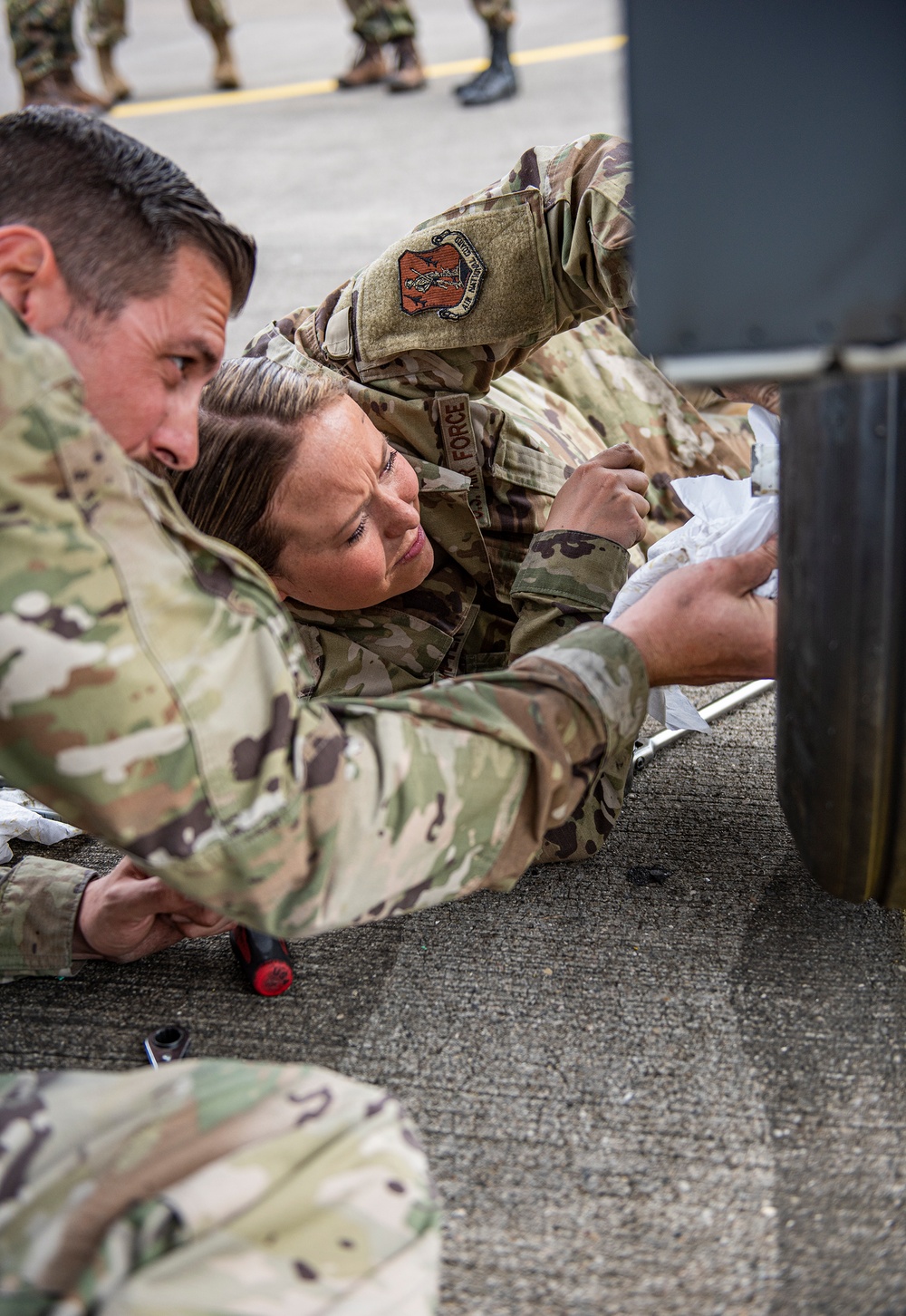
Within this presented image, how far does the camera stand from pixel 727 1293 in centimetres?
117

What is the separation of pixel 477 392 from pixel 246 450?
17.5 inches

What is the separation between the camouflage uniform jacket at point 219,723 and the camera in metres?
1.03

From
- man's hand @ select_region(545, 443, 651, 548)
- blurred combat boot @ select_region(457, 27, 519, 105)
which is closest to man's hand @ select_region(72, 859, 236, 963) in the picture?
man's hand @ select_region(545, 443, 651, 548)

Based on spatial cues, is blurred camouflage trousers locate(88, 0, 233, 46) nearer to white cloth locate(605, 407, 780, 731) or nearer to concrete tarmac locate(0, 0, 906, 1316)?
concrete tarmac locate(0, 0, 906, 1316)

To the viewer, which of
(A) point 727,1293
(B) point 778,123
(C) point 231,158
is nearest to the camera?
(B) point 778,123

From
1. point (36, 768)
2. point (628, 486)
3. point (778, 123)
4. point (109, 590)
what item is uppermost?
point (778, 123)

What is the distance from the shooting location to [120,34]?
7.48m

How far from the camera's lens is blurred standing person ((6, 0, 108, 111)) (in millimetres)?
6418

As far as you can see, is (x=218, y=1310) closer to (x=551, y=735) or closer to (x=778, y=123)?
(x=551, y=735)

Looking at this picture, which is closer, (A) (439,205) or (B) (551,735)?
(B) (551,735)

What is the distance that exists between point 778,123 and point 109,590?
62 centimetres

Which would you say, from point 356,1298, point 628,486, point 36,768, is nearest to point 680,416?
point 628,486

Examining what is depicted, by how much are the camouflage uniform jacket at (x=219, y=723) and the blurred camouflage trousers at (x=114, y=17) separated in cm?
725

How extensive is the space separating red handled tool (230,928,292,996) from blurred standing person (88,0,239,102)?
23.5 ft
